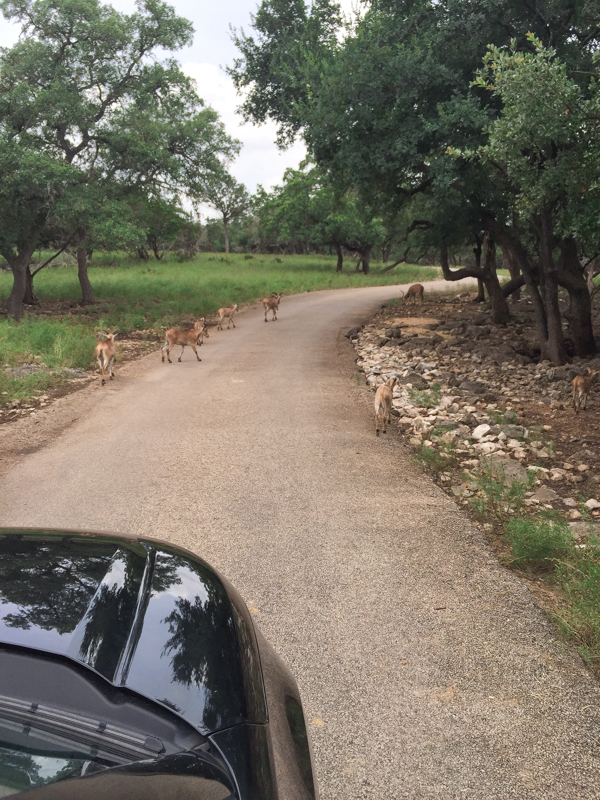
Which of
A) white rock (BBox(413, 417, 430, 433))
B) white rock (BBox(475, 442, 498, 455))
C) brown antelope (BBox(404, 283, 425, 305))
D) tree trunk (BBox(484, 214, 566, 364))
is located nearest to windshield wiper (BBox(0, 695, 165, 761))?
white rock (BBox(475, 442, 498, 455))

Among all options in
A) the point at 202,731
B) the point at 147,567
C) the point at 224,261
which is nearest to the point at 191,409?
the point at 147,567

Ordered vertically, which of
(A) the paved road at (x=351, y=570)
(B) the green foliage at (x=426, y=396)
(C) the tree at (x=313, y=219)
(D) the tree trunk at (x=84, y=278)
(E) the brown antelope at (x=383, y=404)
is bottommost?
(A) the paved road at (x=351, y=570)

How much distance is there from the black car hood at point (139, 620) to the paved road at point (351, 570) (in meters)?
1.20

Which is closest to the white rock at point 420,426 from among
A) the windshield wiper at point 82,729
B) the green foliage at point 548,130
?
the green foliage at point 548,130

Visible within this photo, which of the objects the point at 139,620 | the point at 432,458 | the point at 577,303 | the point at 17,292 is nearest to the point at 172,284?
the point at 17,292

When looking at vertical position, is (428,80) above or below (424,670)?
above

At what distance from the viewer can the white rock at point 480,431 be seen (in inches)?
318

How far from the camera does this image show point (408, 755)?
9.51 ft

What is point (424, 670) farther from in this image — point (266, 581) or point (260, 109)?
point (260, 109)

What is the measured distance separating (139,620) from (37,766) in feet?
1.86

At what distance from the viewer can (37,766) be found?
4.53ft

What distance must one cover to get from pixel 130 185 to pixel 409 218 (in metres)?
10.6

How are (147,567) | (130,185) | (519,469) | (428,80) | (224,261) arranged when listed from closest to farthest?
(147,567)
(519,469)
(428,80)
(130,185)
(224,261)

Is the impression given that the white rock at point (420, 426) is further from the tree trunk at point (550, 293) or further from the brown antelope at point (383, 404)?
the tree trunk at point (550, 293)
